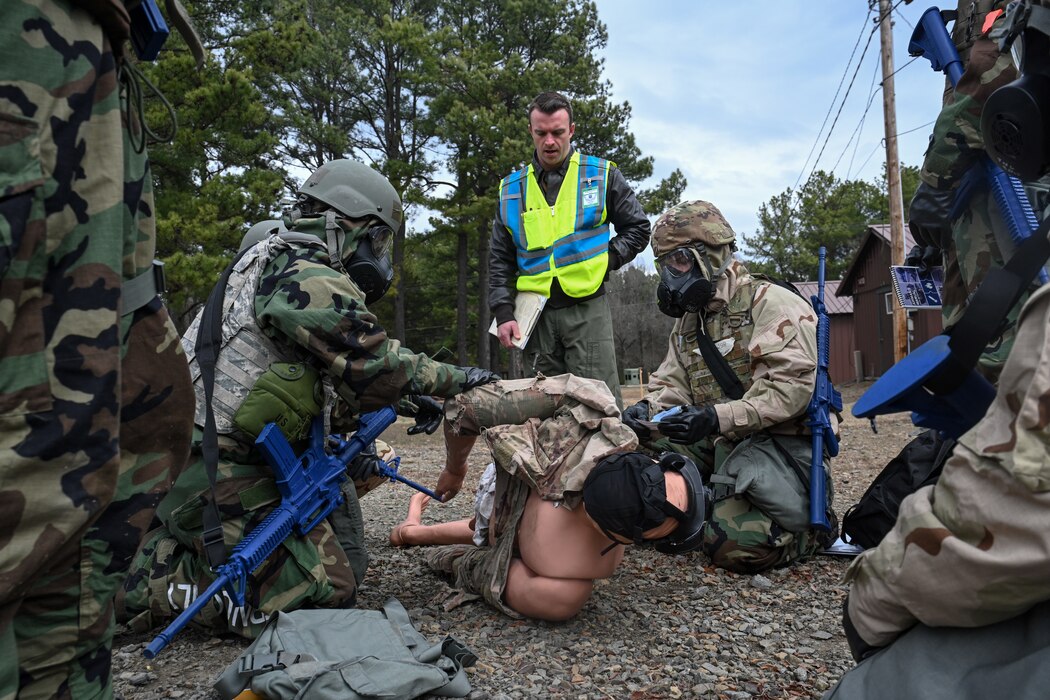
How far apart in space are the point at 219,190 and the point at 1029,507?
14762mm

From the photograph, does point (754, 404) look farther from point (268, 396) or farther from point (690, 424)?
point (268, 396)

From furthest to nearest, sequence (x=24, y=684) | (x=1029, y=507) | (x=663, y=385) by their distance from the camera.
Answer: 1. (x=663, y=385)
2. (x=24, y=684)
3. (x=1029, y=507)

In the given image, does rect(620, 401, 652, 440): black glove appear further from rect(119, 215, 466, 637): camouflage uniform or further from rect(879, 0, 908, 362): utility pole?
rect(879, 0, 908, 362): utility pole

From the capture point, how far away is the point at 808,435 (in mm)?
4082

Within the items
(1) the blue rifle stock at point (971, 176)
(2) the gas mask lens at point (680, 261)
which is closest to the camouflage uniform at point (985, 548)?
(1) the blue rifle stock at point (971, 176)

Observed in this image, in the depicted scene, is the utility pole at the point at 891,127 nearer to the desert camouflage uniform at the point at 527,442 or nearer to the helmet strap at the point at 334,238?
the desert camouflage uniform at the point at 527,442

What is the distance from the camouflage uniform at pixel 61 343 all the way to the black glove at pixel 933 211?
3.22m

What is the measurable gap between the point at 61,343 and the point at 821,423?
139 inches

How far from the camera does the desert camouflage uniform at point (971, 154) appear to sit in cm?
306

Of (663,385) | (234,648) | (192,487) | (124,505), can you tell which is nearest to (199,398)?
(192,487)

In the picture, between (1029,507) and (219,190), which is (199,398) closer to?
(1029,507)

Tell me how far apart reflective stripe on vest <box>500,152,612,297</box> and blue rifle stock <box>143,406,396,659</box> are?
1673mm

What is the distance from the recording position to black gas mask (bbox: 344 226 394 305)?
3.40 metres

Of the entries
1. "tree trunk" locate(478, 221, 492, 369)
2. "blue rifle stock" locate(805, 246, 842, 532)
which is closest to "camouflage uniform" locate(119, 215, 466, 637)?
"blue rifle stock" locate(805, 246, 842, 532)
